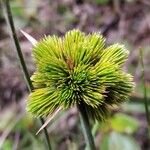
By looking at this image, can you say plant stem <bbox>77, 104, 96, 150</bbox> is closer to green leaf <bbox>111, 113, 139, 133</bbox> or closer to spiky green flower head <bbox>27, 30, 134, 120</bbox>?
spiky green flower head <bbox>27, 30, 134, 120</bbox>

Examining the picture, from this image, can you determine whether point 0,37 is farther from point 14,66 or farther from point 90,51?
point 90,51

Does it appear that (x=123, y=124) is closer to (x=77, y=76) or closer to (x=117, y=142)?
(x=117, y=142)

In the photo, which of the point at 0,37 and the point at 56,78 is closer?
the point at 56,78

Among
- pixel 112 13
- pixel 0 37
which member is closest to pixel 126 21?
pixel 112 13

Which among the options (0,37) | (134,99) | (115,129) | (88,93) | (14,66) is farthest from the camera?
(0,37)

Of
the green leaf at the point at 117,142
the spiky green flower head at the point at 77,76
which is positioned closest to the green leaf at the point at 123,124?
the green leaf at the point at 117,142

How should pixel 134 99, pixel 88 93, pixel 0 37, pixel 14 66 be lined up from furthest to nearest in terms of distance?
pixel 0 37
pixel 14 66
pixel 134 99
pixel 88 93

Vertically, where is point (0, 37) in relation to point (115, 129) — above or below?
above
